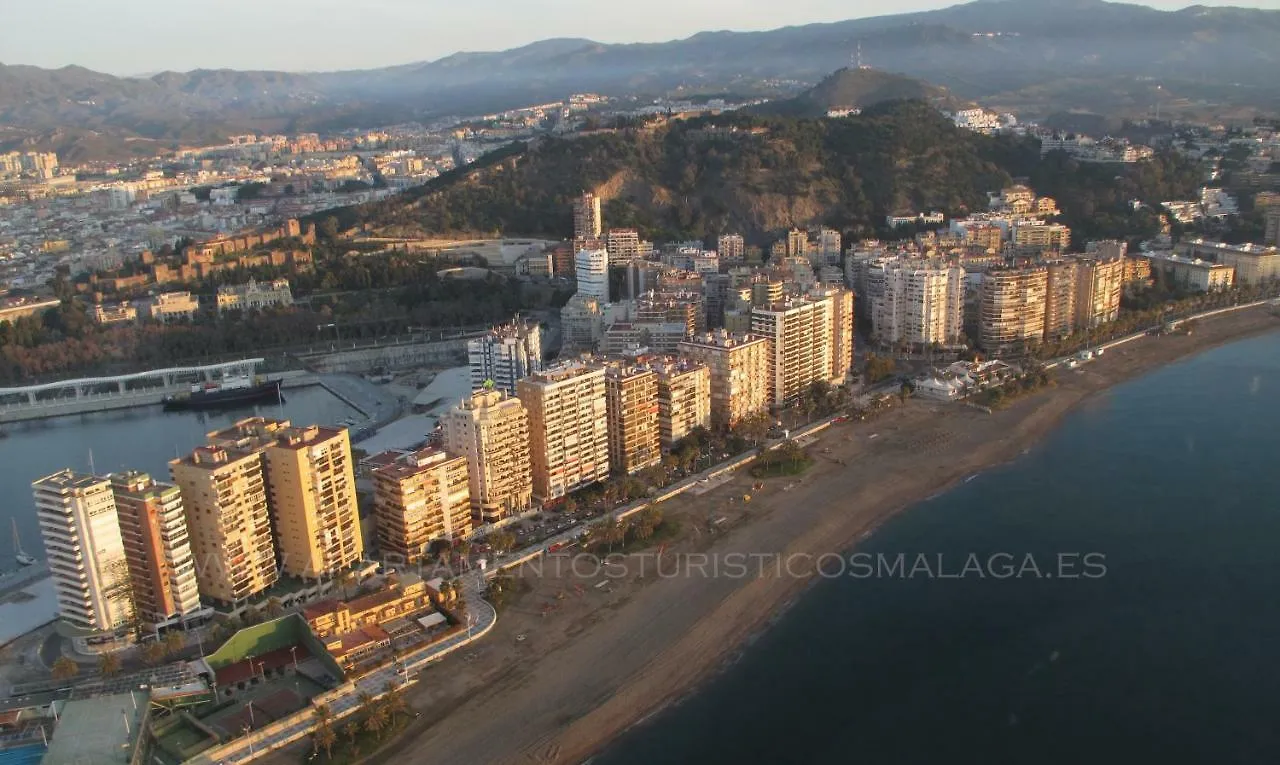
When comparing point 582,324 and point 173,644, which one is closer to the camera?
point 173,644

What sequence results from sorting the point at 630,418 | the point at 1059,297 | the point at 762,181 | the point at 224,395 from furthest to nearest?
the point at 762,181, the point at 1059,297, the point at 224,395, the point at 630,418

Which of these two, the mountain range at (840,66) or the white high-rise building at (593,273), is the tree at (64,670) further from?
the mountain range at (840,66)

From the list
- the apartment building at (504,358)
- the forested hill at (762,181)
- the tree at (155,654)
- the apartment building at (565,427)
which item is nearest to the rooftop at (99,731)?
the tree at (155,654)

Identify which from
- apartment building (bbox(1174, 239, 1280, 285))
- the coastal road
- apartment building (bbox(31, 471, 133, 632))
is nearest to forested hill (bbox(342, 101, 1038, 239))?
apartment building (bbox(1174, 239, 1280, 285))

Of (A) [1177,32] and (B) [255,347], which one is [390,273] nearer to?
(B) [255,347]

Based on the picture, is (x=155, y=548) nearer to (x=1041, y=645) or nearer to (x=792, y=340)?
(x=1041, y=645)

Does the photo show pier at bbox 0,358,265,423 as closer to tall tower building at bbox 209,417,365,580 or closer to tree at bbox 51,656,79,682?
tall tower building at bbox 209,417,365,580

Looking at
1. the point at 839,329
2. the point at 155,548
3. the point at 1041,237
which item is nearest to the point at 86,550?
the point at 155,548
